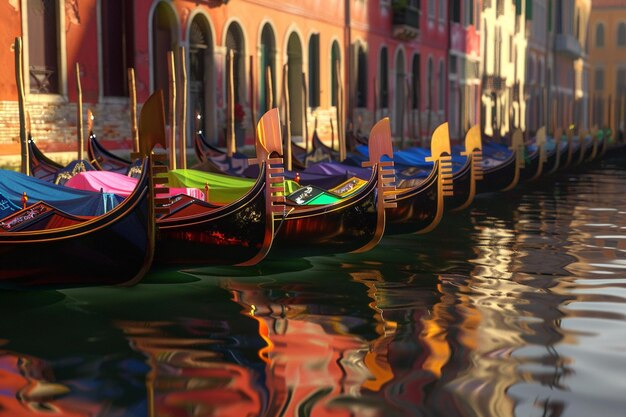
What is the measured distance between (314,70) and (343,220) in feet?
29.3

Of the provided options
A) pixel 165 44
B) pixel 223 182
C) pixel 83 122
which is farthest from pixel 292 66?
pixel 223 182

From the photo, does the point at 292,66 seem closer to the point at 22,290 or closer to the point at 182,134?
the point at 182,134

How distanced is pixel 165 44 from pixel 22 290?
22.2 ft

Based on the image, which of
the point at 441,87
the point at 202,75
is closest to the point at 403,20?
the point at 441,87

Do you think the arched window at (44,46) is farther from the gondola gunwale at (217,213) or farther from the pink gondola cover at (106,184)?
the gondola gunwale at (217,213)

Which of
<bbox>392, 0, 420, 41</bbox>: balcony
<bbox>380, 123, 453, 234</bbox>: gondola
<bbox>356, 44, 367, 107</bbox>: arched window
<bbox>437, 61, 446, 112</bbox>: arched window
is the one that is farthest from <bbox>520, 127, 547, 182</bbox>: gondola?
<bbox>380, 123, 453, 234</bbox>: gondola

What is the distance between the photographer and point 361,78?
17906 mm

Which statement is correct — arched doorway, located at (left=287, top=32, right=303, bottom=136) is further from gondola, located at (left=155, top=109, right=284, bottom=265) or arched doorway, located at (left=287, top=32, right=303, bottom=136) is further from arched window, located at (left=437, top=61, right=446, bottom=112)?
gondola, located at (left=155, top=109, right=284, bottom=265)

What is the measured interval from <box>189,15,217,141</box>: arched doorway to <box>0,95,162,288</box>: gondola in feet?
22.8

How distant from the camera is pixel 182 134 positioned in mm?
9750

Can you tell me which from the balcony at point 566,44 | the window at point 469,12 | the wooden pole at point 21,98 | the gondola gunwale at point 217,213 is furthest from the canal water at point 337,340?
the balcony at point 566,44

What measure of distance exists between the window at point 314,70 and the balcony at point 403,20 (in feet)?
11.5

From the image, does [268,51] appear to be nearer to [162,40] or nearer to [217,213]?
[162,40]

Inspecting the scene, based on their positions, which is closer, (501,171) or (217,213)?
(217,213)
